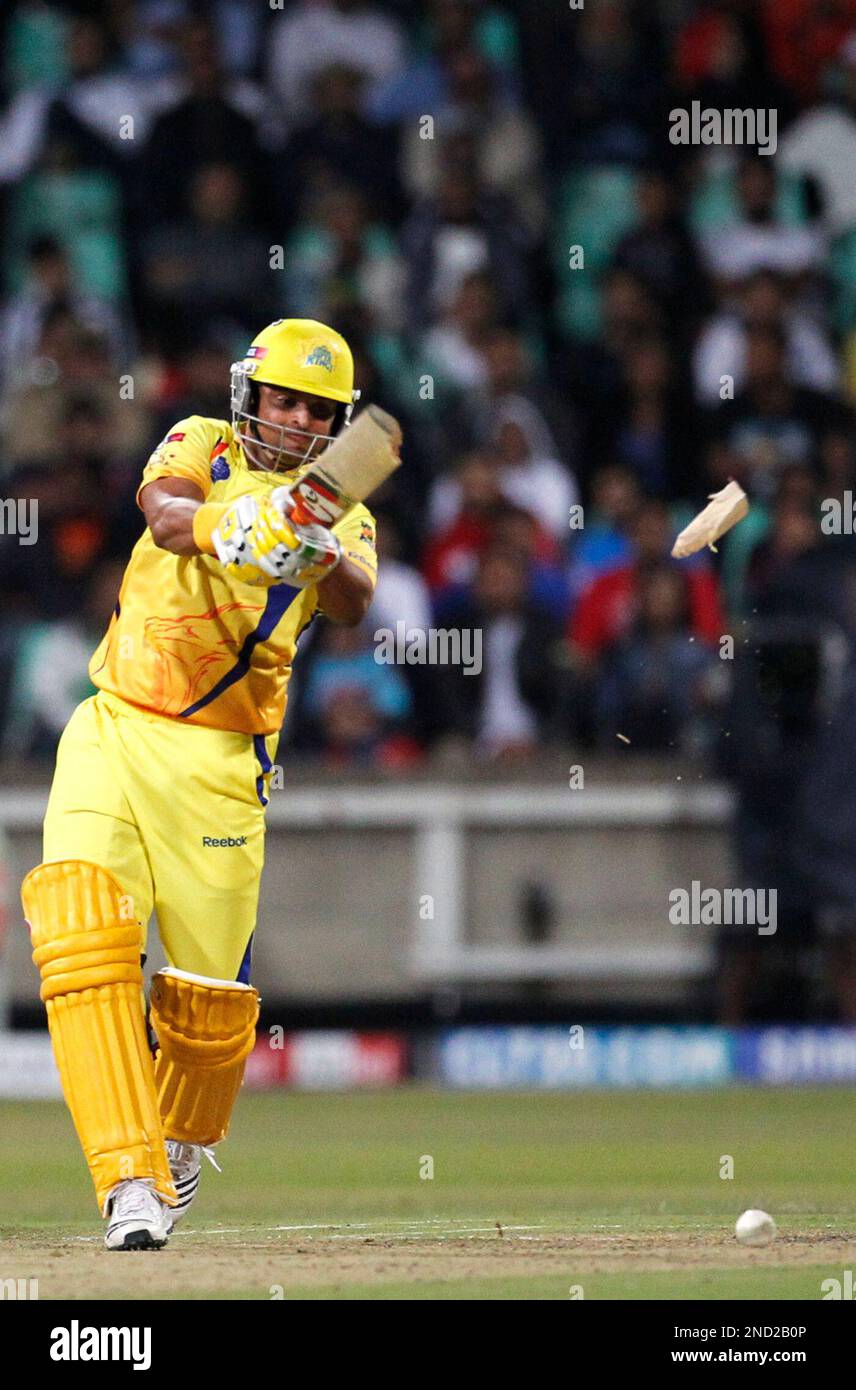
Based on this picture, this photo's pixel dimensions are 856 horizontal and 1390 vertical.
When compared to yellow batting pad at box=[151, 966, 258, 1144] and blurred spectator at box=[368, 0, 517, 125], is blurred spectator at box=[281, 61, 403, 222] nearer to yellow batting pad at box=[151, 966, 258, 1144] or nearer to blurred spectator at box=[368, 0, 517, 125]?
blurred spectator at box=[368, 0, 517, 125]

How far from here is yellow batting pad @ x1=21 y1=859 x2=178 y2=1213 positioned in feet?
21.2

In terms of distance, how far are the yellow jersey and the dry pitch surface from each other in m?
1.42

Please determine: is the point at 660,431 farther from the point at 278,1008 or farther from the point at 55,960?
the point at 55,960

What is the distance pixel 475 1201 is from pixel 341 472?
3.07m

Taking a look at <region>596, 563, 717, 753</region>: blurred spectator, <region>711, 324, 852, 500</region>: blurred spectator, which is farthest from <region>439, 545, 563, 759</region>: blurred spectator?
<region>711, 324, 852, 500</region>: blurred spectator

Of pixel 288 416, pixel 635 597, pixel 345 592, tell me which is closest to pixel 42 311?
pixel 635 597

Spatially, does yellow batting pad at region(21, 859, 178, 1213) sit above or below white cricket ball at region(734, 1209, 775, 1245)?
above

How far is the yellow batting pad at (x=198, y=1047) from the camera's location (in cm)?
691

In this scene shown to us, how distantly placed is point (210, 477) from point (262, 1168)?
138 inches

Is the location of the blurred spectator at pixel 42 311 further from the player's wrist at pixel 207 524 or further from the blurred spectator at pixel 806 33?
the player's wrist at pixel 207 524

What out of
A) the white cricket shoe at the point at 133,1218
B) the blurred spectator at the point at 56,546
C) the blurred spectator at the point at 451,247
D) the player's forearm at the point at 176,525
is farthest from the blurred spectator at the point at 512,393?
the white cricket shoe at the point at 133,1218

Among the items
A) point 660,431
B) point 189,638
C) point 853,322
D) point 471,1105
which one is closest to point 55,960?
point 189,638

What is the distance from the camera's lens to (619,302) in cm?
1526

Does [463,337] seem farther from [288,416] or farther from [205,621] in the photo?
[205,621]
